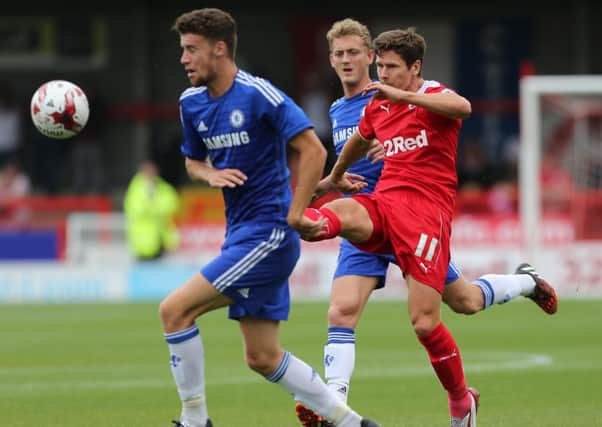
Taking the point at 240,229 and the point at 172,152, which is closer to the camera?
the point at 240,229

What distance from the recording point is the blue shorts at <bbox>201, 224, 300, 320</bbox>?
696 centimetres

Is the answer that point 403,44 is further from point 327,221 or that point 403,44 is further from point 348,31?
point 327,221

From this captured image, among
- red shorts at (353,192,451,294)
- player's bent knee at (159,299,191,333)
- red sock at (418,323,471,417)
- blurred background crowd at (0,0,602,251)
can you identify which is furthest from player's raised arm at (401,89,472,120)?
blurred background crowd at (0,0,602,251)

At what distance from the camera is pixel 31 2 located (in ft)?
97.2

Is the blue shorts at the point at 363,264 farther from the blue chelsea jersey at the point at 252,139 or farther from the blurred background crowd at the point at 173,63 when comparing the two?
the blurred background crowd at the point at 173,63

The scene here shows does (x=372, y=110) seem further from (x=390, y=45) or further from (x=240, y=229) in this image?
(x=240, y=229)

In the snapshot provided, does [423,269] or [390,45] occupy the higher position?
[390,45]

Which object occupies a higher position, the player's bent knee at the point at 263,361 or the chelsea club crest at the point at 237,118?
the chelsea club crest at the point at 237,118

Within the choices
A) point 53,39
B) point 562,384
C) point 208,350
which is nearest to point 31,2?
point 53,39

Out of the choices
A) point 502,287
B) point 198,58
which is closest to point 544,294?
point 502,287

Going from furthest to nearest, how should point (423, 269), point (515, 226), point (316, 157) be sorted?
point (515, 226)
point (423, 269)
point (316, 157)

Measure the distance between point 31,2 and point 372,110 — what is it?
2284 centimetres

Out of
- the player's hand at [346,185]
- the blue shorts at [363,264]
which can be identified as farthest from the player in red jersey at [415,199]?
the blue shorts at [363,264]

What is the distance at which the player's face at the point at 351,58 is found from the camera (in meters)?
8.65
